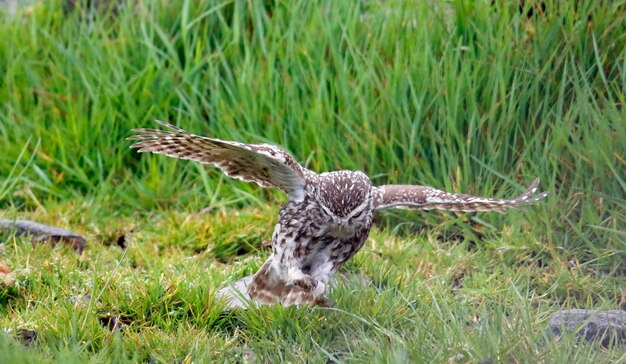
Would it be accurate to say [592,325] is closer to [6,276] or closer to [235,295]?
[235,295]

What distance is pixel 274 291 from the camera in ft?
15.2

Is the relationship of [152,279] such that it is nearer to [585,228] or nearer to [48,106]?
[585,228]

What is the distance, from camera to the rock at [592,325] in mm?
4215

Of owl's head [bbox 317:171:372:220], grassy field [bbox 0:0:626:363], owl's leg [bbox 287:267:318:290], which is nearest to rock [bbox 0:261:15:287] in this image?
grassy field [bbox 0:0:626:363]

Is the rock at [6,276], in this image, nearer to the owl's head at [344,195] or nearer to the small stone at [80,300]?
the small stone at [80,300]

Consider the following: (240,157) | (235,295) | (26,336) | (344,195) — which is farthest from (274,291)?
(26,336)

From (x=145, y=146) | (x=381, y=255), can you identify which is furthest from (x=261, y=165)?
(x=381, y=255)

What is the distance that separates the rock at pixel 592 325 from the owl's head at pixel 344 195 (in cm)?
104

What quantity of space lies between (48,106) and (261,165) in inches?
120

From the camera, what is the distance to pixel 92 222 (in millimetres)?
6516

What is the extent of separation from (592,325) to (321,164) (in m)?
2.62

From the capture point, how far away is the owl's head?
15.5ft

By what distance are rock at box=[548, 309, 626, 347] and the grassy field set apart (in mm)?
113

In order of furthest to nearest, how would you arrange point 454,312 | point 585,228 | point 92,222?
1. point 92,222
2. point 585,228
3. point 454,312
